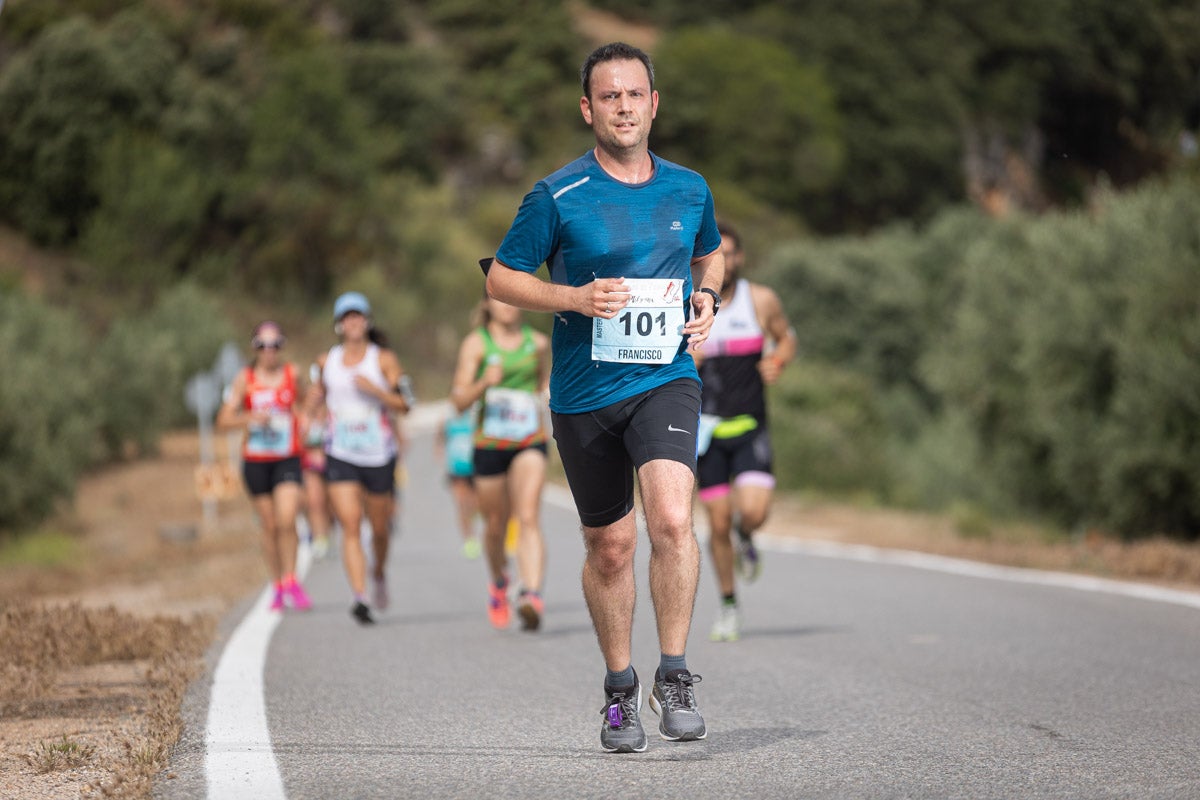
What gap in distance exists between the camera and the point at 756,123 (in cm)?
8838

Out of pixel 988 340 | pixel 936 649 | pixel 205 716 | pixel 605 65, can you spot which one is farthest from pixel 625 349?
pixel 988 340

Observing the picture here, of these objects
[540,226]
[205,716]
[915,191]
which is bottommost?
[205,716]

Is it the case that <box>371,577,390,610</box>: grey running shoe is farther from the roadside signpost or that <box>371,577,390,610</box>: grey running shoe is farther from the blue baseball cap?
the roadside signpost

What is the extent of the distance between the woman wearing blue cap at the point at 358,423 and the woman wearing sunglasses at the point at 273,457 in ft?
2.59

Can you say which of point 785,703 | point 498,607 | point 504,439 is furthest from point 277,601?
point 785,703

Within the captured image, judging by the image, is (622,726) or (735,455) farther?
(735,455)

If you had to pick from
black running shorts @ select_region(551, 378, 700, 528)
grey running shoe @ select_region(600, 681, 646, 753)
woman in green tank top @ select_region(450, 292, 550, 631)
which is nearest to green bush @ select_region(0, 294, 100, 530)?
woman in green tank top @ select_region(450, 292, 550, 631)

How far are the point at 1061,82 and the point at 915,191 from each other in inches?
1079

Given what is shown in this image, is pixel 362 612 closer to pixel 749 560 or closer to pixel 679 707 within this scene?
pixel 749 560

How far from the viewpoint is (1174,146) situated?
81.4 ft

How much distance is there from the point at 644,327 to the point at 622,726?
50.2 inches

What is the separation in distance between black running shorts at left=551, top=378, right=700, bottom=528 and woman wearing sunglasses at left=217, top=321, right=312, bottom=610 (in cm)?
662

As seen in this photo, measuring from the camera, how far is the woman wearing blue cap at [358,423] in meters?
11.5

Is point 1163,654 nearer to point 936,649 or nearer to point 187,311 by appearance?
point 936,649
